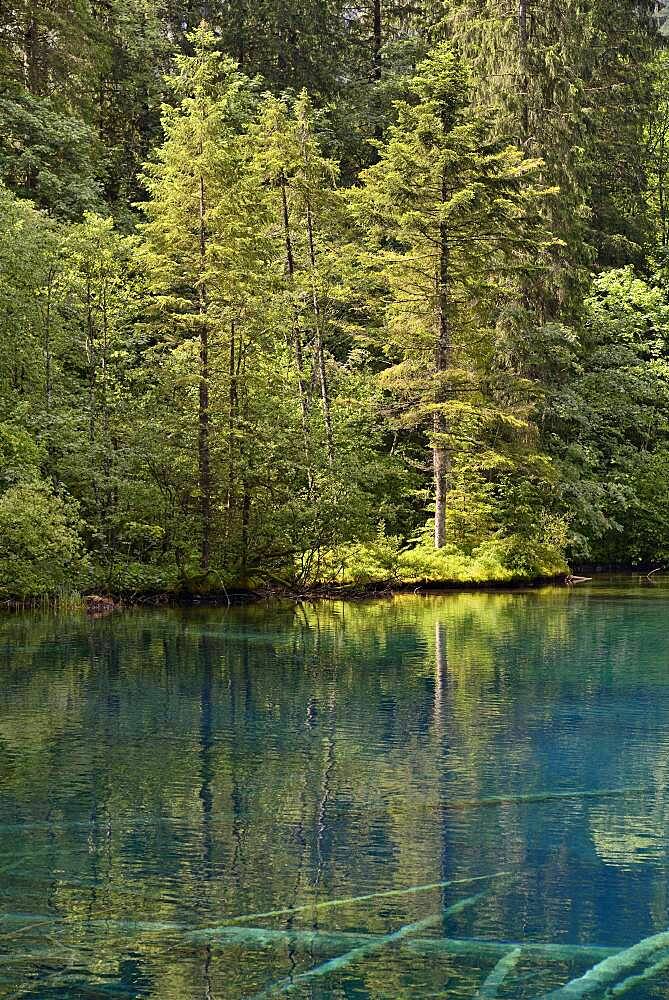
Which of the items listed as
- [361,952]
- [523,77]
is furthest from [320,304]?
[361,952]

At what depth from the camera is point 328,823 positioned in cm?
845

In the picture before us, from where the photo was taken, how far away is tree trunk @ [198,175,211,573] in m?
28.3

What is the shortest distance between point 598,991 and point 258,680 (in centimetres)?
983

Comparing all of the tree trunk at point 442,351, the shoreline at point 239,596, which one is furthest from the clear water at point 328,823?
the tree trunk at point 442,351

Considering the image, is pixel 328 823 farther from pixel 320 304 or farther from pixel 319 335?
pixel 320 304

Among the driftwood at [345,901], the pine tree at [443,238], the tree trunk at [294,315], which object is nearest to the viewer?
the driftwood at [345,901]

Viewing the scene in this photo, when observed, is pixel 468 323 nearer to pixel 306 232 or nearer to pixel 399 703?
pixel 306 232

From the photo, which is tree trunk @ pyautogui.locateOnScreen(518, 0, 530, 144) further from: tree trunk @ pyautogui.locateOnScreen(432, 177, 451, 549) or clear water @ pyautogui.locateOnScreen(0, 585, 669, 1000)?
clear water @ pyautogui.locateOnScreen(0, 585, 669, 1000)

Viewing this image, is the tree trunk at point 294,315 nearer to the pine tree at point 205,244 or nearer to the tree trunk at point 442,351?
the pine tree at point 205,244

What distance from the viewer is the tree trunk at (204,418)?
28.3 m

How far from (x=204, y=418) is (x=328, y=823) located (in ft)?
68.1

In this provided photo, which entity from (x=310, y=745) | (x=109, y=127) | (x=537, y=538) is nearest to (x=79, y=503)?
(x=537, y=538)

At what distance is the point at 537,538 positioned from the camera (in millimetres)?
34156

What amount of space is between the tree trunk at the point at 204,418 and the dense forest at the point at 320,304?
6 cm
